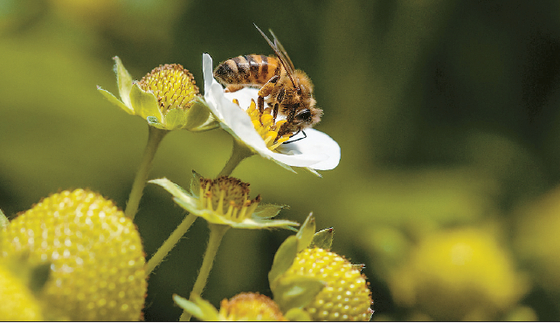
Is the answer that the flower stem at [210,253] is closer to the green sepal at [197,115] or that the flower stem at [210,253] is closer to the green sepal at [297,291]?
the green sepal at [297,291]

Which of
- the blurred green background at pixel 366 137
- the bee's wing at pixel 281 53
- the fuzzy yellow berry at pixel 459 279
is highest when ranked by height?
the bee's wing at pixel 281 53

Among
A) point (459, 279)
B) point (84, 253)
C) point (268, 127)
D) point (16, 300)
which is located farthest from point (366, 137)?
point (16, 300)

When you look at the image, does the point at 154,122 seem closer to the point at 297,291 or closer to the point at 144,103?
the point at 144,103

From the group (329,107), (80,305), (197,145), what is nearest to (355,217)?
(329,107)

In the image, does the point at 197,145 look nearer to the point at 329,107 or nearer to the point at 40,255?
the point at 329,107

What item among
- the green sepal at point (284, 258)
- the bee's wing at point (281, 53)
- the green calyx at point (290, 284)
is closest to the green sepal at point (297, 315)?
the green calyx at point (290, 284)
